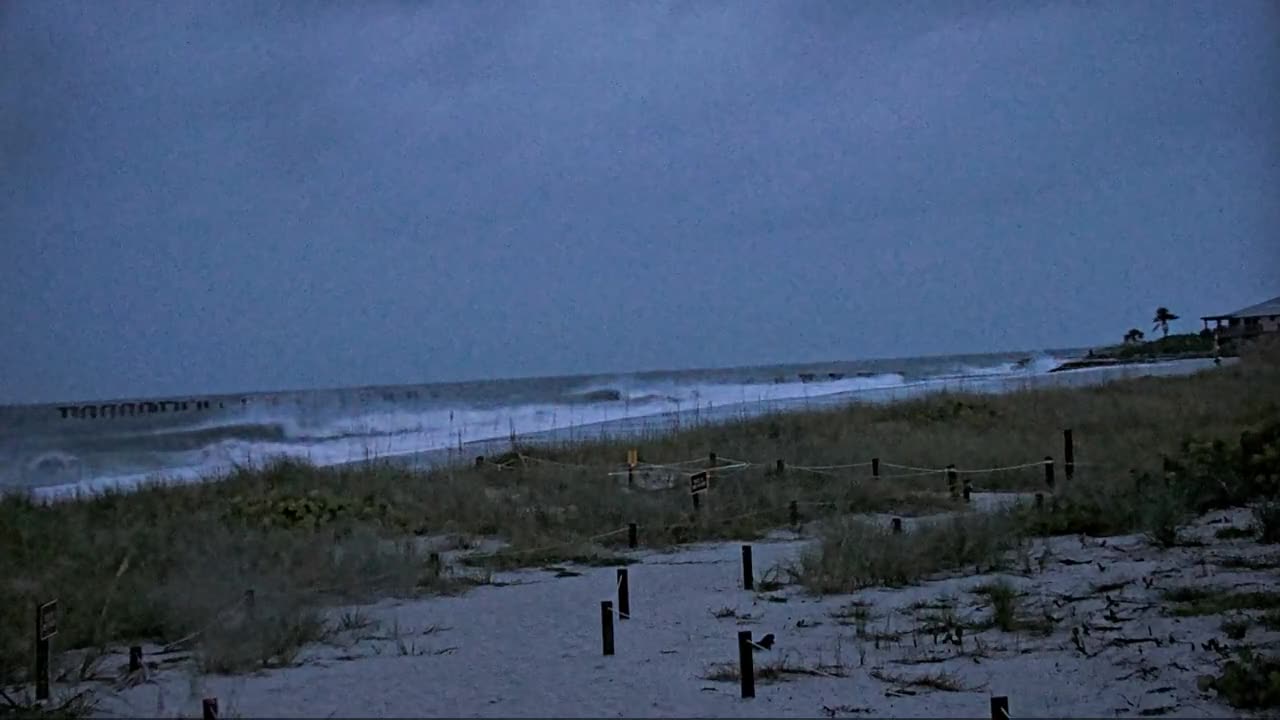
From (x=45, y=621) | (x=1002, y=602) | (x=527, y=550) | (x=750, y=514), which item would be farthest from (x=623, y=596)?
(x=750, y=514)

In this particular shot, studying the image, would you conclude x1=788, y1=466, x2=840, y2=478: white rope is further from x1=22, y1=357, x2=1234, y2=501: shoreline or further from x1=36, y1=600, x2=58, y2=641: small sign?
x1=36, y1=600, x2=58, y2=641: small sign

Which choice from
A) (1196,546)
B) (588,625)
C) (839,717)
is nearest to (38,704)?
(588,625)

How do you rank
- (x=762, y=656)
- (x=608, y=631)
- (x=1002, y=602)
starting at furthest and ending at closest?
(x=1002, y=602)
(x=608, y=631)
(x=762, y=656)

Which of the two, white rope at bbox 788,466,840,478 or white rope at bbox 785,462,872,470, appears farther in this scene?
white rope at bbox 785,462,872,470

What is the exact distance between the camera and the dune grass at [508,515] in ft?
27.1

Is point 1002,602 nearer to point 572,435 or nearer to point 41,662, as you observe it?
point 41,662

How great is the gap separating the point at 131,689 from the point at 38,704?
0.48 metres

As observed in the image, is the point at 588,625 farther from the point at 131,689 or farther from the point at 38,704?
the point at 38,704

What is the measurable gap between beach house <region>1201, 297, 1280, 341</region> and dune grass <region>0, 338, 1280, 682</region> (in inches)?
1255

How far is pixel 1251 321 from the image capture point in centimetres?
5347

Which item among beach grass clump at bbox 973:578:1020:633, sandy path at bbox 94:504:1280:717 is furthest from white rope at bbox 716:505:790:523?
beach grass clump at bbox 973:578:1020:633

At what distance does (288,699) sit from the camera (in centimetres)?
541

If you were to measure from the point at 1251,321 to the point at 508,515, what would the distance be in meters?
52.1

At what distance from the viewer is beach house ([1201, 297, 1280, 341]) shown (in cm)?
4922
